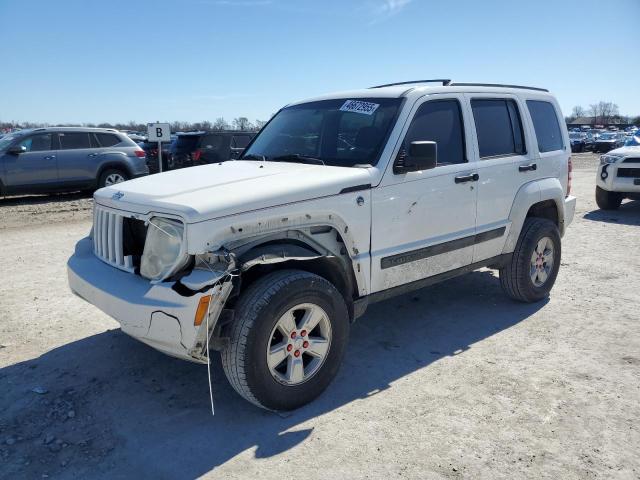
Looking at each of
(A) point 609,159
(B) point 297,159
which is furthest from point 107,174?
(A) point 609,159

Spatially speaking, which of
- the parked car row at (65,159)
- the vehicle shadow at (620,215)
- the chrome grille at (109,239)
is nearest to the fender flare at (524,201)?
the chrome grille at (109,239)

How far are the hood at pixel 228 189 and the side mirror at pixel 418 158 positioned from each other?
1.07 feet

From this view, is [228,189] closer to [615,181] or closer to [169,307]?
[169,307]

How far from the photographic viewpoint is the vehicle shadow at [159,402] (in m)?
2.92

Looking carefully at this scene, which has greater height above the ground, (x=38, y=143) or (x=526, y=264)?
(x=38, y=143)

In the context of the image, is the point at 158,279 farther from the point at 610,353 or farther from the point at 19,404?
the point at 610,353

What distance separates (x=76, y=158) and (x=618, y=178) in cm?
1209

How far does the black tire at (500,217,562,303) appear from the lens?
510cm

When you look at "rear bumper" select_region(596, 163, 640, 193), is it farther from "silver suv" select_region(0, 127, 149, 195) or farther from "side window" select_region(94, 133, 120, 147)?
"side window" select_region(94, 133, 120, 147)

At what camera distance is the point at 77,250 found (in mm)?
4000

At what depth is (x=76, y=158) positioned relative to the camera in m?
12.3

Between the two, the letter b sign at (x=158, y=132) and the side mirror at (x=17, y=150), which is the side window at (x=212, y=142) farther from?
the side mirror at (x=17, y=150)

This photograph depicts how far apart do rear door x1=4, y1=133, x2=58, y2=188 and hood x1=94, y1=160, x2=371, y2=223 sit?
935 cm

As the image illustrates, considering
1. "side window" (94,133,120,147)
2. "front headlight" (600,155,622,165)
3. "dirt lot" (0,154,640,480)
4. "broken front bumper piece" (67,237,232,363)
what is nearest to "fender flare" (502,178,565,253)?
"dirt lot" (0,154,640,480)
